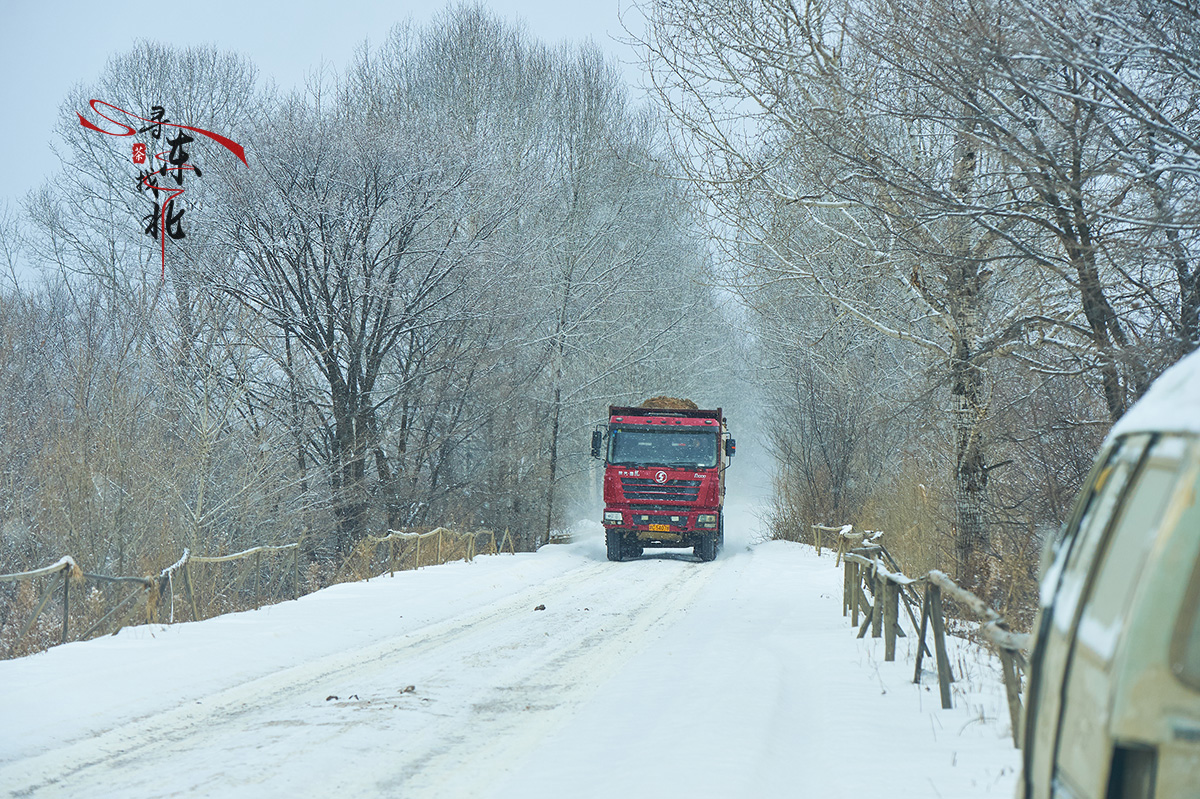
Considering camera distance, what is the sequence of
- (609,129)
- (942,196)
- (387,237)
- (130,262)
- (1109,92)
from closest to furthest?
(1109,92) → (942,196) → (387,237) → (130,262) → (609,129)

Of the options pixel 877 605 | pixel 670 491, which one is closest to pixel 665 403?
pixel 670 491

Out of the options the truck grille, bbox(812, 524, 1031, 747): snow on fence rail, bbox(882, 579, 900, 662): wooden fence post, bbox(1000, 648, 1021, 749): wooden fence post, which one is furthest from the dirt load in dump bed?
bbox(1000, 648, 1021, 749): wooden fence post

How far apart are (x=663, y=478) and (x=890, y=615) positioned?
1504cm

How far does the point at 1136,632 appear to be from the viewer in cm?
212

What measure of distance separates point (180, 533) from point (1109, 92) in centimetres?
1609

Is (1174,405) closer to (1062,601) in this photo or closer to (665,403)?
(1062,601)

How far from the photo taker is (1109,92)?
24.6ft

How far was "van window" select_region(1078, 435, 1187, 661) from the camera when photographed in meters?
2.21

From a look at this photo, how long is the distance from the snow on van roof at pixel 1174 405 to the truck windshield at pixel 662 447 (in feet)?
70.5

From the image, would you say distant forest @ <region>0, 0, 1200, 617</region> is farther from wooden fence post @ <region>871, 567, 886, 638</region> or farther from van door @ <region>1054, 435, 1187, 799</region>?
van door @ <region>1054, 435, 1187, 799</region>

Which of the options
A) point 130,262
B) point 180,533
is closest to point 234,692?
point 180,533

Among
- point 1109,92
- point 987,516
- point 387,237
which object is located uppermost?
point 387,237

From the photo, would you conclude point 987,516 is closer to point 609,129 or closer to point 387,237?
point 387,237

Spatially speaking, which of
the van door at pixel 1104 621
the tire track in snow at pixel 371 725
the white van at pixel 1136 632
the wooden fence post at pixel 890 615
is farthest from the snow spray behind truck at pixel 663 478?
the van door at pixel 1104 621
